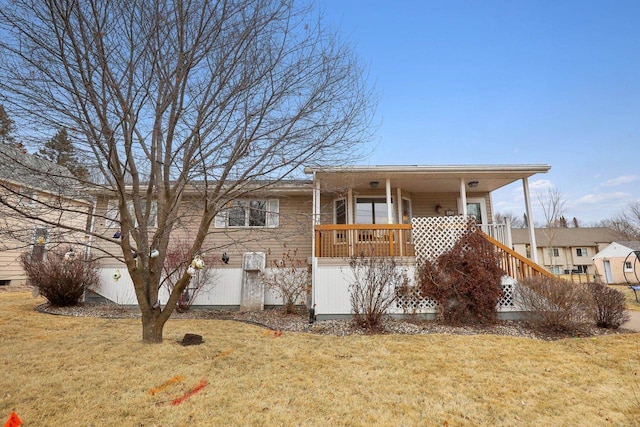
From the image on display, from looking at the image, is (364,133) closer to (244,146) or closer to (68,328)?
(244,146)

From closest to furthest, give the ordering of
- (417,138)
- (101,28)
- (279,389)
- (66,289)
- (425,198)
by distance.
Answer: (279,389) → (101,28) → (66,289) → (417,138) → (425,198)

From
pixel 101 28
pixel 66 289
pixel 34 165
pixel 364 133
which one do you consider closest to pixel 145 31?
pixel 101 28

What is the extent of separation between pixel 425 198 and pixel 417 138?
2.82 m

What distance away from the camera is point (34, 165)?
4.45 meters

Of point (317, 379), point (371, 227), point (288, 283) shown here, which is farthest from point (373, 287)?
point (317, 379)

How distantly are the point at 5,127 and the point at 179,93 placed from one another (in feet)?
7.75

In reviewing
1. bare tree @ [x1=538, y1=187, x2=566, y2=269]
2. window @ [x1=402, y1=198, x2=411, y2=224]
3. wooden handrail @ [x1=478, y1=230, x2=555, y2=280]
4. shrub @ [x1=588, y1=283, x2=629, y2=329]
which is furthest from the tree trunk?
bare tree @ [x1=538, y1=187, x2=566, y2=269]

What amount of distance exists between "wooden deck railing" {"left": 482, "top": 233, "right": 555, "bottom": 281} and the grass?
1.89m

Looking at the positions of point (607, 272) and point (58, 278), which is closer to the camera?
point (58, 278)

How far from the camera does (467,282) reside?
6.87 meters

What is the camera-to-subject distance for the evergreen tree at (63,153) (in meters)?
4.66

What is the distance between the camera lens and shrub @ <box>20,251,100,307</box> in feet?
27.6

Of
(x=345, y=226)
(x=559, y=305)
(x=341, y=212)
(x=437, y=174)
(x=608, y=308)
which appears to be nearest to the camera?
(x=559, y=305)

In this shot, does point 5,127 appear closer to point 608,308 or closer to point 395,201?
point 395,201
